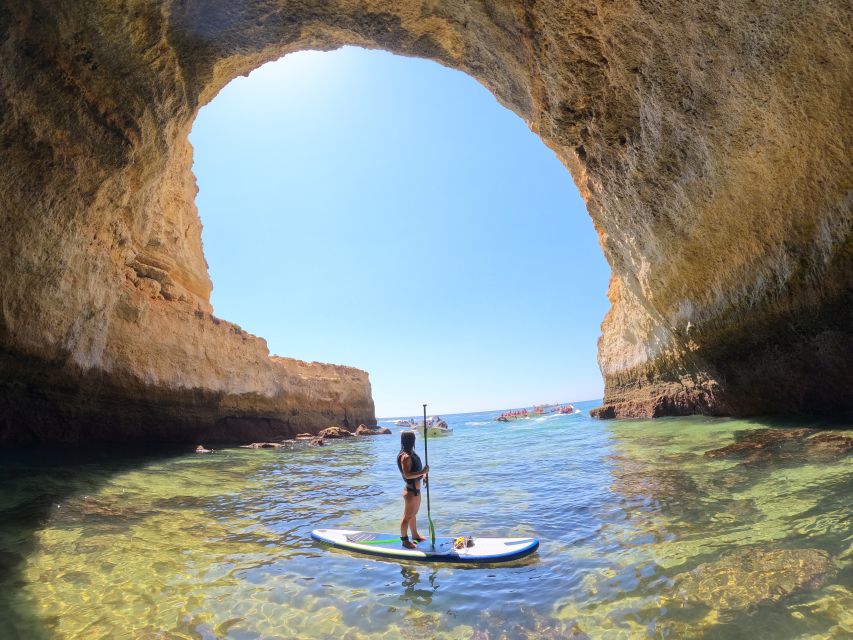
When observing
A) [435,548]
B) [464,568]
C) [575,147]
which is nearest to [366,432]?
[575,147]

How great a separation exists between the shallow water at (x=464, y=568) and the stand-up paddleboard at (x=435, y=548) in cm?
14

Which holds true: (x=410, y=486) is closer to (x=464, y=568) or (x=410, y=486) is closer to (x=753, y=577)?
(x=464, y=568)

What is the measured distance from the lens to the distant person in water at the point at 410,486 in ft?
18.8

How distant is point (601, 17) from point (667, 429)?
1179 cm

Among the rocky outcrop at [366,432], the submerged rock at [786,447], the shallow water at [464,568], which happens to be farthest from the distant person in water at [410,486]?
the rocky outcrop at [366,432]

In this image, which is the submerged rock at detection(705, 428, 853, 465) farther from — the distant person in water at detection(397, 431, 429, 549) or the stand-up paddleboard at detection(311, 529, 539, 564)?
the distant person in water at detection(397, 431, 429, 549)

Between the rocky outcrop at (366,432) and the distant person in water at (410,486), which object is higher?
the distant person in water at (410,486)

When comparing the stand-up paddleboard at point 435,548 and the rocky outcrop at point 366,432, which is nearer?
the stand-up paddleboard at point 435,548

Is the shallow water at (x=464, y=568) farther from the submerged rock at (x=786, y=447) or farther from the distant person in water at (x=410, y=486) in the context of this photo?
the distant person in water at (x=410, y=486)

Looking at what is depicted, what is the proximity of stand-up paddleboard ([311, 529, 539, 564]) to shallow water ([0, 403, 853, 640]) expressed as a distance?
139 mm

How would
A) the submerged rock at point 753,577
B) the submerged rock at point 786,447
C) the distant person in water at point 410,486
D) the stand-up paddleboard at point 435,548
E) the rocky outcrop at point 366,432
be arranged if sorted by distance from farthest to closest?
the rocky outcrop at point 366,432, the submerged rock at point 786,447, the distant person in water at point 410,486, the stand-up paddleboard at point 435,548, the submerged rock at point 753,577

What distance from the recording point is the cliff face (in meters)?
7.18

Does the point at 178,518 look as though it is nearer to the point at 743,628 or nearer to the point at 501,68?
the point at 743,628

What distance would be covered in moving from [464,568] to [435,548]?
55 cm
